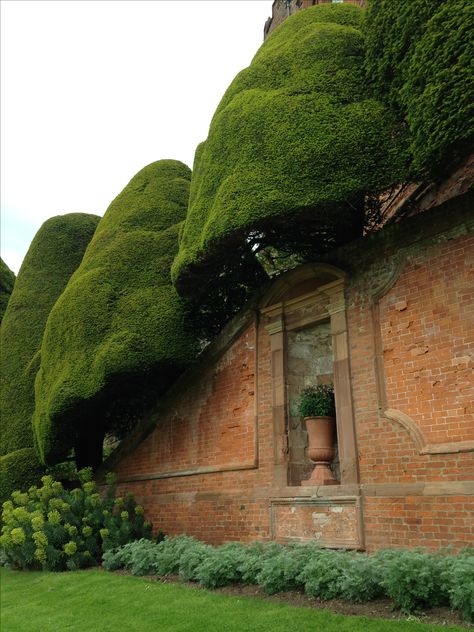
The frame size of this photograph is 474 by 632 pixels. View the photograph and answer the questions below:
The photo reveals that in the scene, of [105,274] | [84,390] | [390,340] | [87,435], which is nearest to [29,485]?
[87,435]

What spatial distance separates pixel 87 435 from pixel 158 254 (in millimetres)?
4077

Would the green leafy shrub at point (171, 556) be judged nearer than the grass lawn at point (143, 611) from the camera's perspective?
No

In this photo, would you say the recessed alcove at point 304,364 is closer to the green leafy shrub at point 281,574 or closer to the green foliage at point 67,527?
the green leafy shrub at point 281,574

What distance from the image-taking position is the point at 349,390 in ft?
24.1

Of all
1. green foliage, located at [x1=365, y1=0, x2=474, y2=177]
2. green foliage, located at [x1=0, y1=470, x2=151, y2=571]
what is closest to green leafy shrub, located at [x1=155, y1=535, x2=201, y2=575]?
green foliage, located at [x1=0, y1=470, x2=151, y2=571]

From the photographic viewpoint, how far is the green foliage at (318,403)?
7.91 m

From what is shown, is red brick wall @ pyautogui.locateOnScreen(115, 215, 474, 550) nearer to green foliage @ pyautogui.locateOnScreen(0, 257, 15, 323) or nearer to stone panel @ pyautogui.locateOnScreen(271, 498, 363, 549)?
stone panel @ pyautogui.locateOnScreen(271, 498, 363, 549)

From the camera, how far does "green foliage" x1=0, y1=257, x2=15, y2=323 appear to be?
705 inches

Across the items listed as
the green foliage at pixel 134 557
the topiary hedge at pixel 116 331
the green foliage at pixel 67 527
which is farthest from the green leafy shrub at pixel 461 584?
the green foliage at pixel 67 527

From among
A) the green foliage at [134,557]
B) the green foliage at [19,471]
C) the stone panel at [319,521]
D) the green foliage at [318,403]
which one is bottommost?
the green foliage at [134,557]

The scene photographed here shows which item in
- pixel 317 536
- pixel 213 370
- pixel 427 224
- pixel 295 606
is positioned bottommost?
pixel 295 606

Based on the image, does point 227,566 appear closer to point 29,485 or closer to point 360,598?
point 360,598

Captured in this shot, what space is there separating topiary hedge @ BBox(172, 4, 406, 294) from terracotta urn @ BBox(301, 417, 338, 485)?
8.76ft

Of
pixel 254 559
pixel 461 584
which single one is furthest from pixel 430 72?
pixel 254 559
